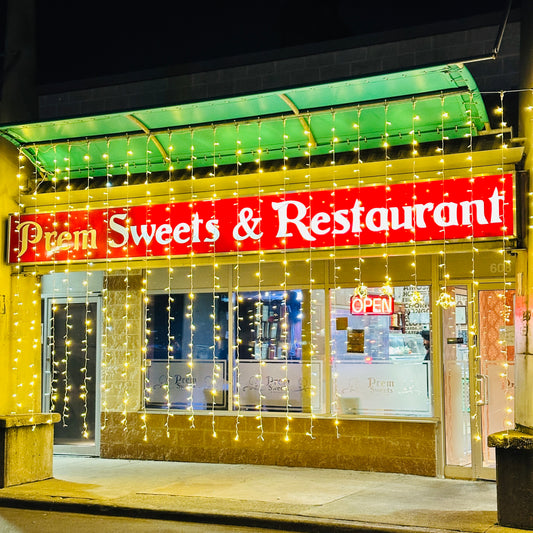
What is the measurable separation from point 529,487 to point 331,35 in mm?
12007

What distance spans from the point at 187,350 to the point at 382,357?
2962 millimetres

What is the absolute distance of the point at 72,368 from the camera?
13.1 metres

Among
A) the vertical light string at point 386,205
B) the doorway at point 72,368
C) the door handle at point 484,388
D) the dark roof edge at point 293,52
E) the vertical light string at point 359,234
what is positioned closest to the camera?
the vertical light string at point 386,205

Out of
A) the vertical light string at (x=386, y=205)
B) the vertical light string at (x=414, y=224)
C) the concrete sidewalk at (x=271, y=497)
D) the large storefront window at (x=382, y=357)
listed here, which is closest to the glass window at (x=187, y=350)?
the concrete sidewalk at (x=271, y=497)

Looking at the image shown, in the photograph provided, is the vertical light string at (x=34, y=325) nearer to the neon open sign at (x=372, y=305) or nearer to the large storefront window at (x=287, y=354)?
the large storefront window at (x=287, y=354)

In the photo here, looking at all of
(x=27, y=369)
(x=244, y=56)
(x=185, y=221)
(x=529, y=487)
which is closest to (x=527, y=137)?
(x=529, y=487)

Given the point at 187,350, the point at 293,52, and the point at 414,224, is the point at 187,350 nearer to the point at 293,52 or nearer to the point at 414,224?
the point at 414,224

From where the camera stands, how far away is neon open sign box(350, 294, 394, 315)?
10.6 meters

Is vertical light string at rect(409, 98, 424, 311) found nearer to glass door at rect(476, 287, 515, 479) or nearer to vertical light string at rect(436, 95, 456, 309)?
vertical light string at rect(436, 95, 456, 309)

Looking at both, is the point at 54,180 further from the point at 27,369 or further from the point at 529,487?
the point at 529,487

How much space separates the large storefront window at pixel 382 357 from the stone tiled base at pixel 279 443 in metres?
0.28

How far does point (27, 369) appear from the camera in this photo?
1089 centimetres

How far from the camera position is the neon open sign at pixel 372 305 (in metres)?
10.6

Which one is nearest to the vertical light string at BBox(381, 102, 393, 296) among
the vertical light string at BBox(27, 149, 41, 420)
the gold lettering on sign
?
the gold lettering on sign
